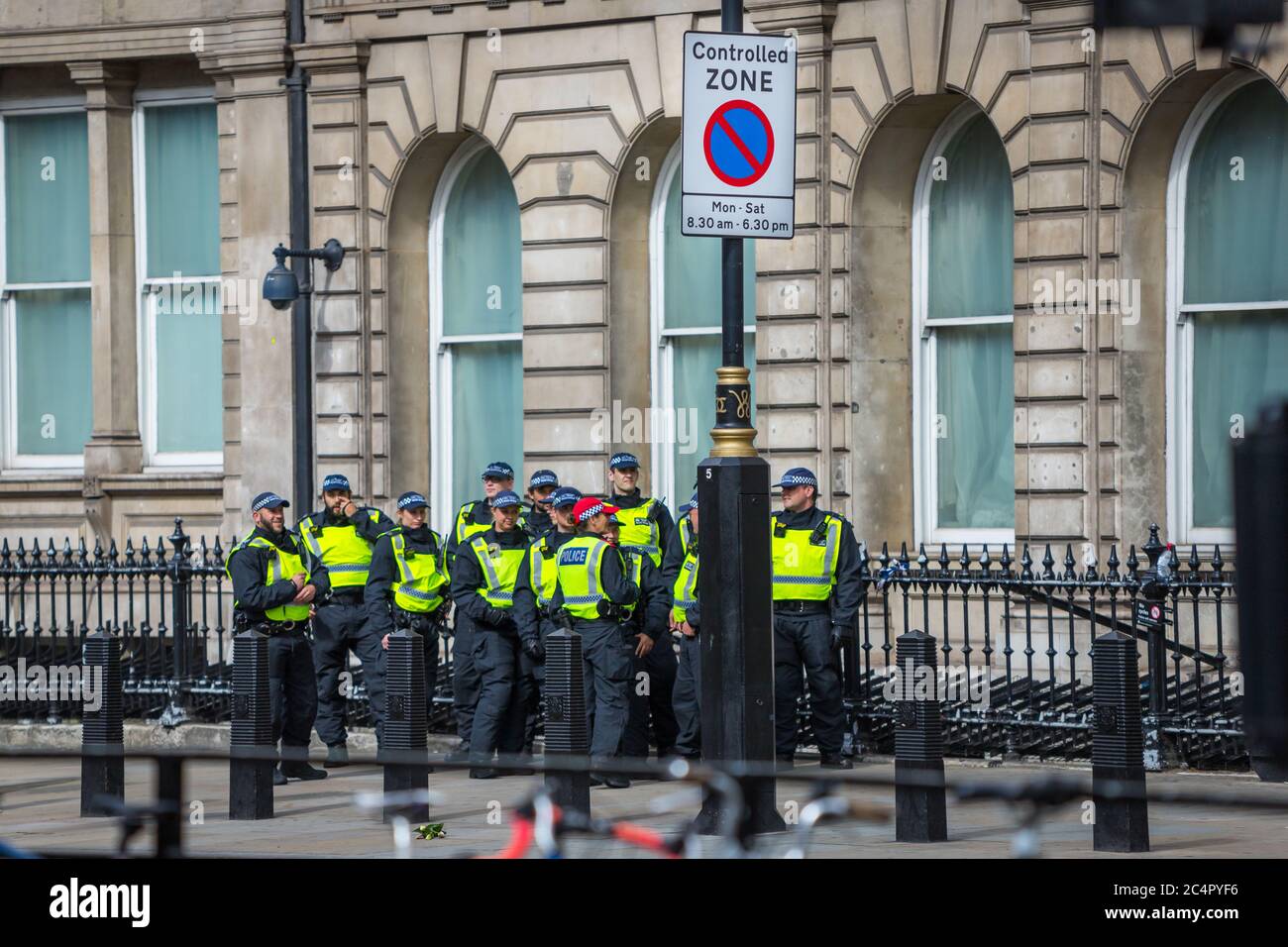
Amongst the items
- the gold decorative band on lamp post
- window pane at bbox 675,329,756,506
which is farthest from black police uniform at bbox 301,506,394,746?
the gold decorative band on lamp post

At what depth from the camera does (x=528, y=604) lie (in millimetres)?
14570

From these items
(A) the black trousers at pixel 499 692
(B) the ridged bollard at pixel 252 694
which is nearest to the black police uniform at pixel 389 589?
(A) the black trousers at pixel 499 692

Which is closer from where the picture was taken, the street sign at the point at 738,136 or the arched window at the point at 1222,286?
the street sign at the point at 738,136

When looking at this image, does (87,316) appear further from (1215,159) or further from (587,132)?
(1215,159)

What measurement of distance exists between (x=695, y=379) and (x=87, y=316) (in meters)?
6.90

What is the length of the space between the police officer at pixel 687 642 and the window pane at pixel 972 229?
16.3 feet

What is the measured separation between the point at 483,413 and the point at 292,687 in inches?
283

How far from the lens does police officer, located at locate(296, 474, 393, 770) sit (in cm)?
1598

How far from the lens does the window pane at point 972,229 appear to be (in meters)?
18.7

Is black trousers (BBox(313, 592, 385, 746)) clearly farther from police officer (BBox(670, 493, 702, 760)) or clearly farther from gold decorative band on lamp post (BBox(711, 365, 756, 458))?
gold decorative band on lamp post (BBox(711, 365, 756, 458))

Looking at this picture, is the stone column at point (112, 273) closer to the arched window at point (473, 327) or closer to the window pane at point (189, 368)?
the window pane at point (189, 368)

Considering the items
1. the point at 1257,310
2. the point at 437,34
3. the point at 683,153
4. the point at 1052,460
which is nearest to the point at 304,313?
the point at 437,34

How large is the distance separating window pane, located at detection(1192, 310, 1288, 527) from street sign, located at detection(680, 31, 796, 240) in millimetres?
7806

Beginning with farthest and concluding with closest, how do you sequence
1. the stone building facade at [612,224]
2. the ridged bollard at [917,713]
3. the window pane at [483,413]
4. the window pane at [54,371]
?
the window pane at [54,371]
the window pane at [483,413]
the stone building facade at [612,224]
the ridged bollard at [917,713]
